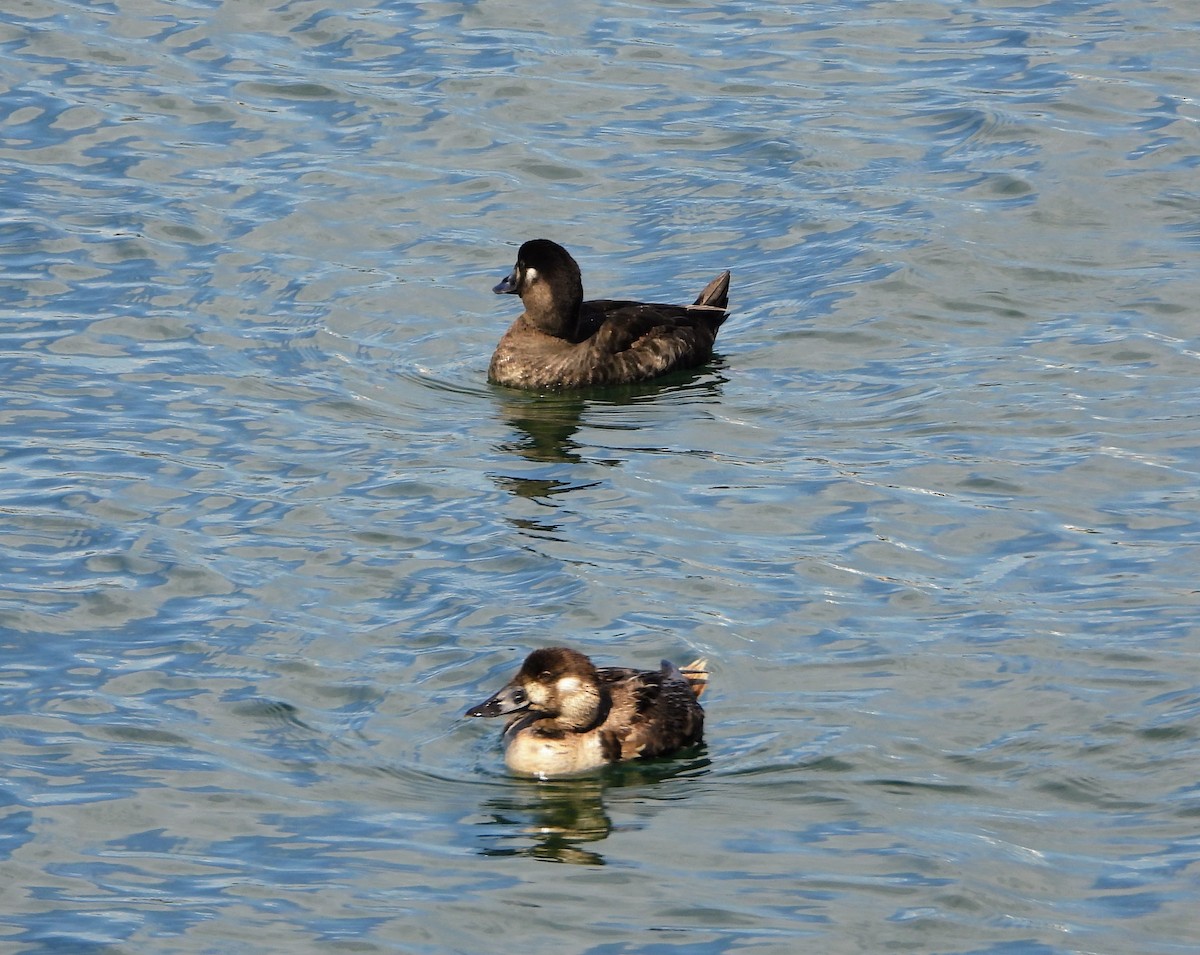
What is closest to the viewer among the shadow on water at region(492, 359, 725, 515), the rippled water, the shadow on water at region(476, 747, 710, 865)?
the rippled water

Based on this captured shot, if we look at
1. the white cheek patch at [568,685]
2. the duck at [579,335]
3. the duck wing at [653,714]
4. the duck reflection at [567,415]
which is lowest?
the duck wing at [653,714]

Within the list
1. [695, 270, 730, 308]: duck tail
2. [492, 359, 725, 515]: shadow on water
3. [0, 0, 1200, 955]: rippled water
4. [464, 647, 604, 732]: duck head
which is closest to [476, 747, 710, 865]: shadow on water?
[0, 0, 1200, 955]: rippled water

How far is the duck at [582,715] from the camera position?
10695mm

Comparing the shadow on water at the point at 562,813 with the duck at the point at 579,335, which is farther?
the duck at the point at 579,335

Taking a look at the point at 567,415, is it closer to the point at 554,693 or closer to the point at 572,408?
the point at 572,408

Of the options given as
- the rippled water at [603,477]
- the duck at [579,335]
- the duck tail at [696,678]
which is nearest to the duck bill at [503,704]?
the rippled water at [603,477]

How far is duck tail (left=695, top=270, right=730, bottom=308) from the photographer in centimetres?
1717

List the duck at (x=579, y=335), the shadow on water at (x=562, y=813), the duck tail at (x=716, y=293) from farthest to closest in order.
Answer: the duck tail at (x=716, y=293), the duck at (x=579, y=335), the shadow on water at (x=562, y=813)

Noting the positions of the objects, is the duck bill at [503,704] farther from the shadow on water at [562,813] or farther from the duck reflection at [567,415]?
the duck reflection at [567,415]

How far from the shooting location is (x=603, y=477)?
14844 mm

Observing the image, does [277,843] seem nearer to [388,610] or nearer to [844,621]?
[388,610]

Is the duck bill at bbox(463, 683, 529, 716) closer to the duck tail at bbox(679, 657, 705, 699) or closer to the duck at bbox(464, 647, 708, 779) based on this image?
the duck at bbox(464, 647, 708, 779)

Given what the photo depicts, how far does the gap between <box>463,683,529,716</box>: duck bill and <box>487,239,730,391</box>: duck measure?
6.25 m

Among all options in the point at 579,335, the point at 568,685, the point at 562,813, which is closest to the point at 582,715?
the point at 568,685
